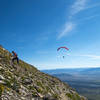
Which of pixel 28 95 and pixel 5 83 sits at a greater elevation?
pixel 5 83

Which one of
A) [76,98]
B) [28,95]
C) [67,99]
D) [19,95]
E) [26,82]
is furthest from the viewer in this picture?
[76,98]

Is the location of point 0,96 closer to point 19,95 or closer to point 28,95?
point 19,95

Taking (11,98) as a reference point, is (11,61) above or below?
above

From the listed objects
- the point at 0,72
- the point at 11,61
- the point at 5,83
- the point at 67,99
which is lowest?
the point at 67,99

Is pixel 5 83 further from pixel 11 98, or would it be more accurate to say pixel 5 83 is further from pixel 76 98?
pixel 76 98

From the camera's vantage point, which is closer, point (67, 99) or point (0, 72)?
point (0, 72)

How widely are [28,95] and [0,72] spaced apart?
16.3ft

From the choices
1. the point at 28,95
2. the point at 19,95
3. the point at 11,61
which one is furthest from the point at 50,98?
the point at 11,61

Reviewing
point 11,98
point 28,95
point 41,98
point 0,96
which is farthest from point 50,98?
point 0,96

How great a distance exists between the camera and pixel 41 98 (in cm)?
1797

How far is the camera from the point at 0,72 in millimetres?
18422

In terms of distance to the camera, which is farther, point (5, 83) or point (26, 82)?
point (26, 82)

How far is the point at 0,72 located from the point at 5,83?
287 centimetres

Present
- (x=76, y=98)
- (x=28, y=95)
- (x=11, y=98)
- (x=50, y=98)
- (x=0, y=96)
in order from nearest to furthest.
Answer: (x=0, y=96), (x=11, y=98), (x=28, y=95), (x=50, y=98), (x=76, y=98)
